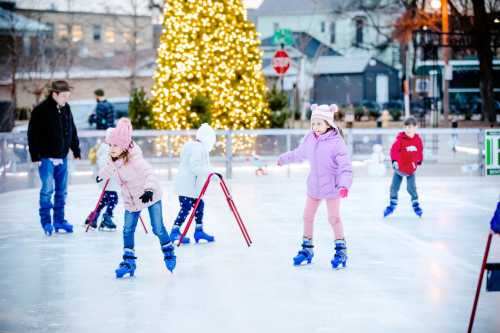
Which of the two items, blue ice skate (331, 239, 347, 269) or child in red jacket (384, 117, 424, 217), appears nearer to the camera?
blue ice skate (331, 239, 347, 269)

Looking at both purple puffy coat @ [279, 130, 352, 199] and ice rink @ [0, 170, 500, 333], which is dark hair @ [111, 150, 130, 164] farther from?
purple puffy coat @ [279, 130, 352, 199]

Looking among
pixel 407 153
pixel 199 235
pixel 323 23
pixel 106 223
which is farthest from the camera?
pixel 323 23

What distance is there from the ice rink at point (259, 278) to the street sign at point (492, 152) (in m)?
5.01

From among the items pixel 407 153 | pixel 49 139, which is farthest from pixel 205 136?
pixel 407 153

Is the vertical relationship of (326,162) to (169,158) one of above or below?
above

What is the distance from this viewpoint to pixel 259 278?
29.1ft

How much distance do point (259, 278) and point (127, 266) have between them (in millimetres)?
1206

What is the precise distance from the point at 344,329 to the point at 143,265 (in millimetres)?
3469

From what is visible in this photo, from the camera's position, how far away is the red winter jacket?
13562 mm

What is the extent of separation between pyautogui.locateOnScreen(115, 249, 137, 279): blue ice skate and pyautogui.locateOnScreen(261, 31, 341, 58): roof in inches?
2647

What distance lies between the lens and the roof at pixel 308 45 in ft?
252

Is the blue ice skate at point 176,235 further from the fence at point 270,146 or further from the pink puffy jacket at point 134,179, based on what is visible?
the fence at point 270,146

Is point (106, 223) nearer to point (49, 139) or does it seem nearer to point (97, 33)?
point (49, 139)

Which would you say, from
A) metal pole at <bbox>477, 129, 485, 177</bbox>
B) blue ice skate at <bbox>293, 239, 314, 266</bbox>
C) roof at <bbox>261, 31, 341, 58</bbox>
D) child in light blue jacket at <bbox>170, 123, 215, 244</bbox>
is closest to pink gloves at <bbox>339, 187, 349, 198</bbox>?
blue ice skate at <bbox>293, 239, 314, 266</bbox>
